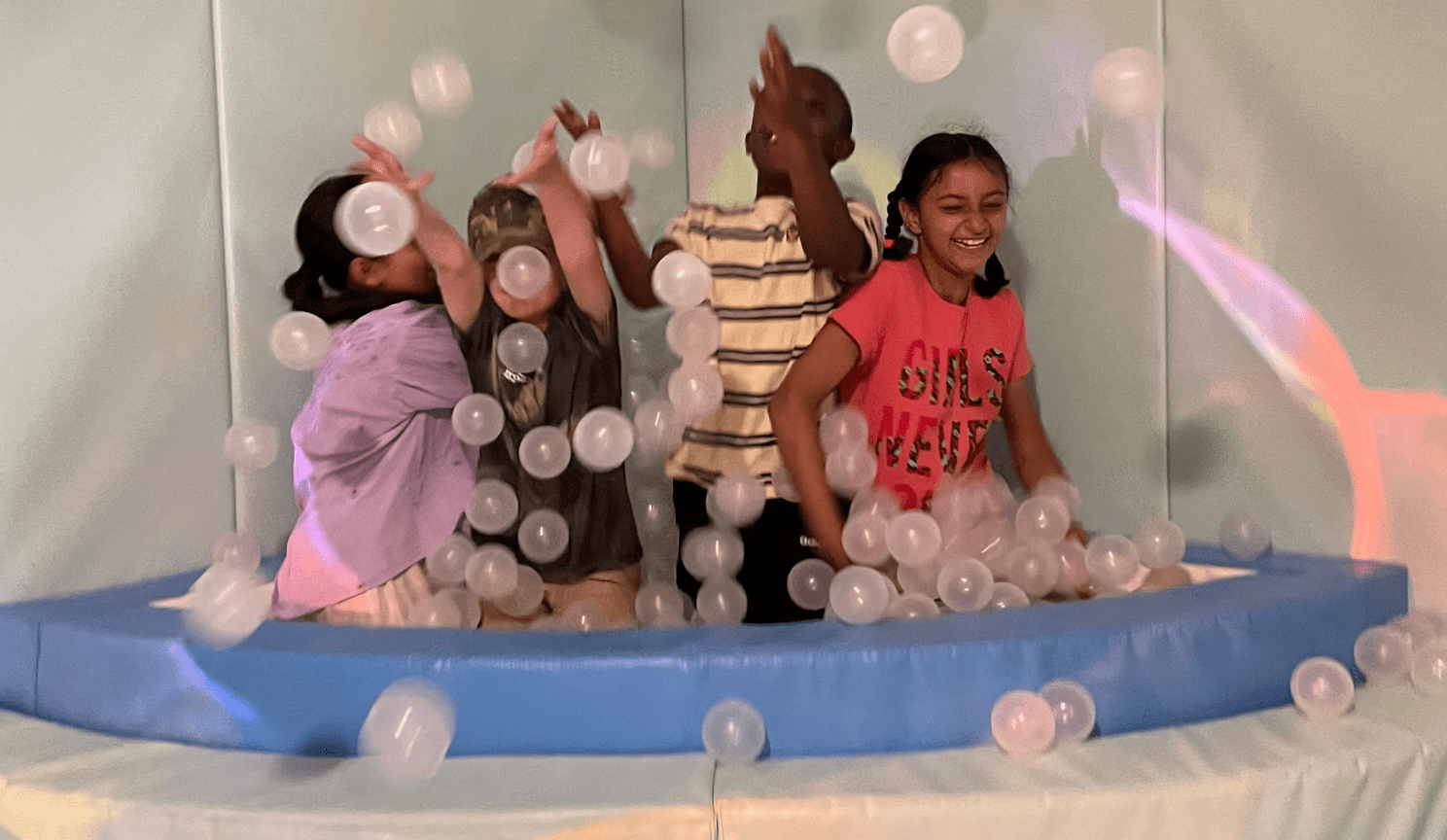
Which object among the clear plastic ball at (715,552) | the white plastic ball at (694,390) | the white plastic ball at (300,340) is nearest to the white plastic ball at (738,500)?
the clear plastic ball at (715,552)

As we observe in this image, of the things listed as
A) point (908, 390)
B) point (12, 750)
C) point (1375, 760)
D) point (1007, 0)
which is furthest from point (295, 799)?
point (1007, 0)

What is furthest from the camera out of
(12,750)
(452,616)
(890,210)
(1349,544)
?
(1349,544)

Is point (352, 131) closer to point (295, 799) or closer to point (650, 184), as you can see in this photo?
point (650, 184)

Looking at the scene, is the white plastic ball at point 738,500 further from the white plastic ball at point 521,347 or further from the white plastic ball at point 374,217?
the white plastic ball at point 374,217

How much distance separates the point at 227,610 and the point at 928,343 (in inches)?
47.9

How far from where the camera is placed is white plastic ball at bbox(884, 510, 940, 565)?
1.78 meters

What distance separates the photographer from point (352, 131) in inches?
105

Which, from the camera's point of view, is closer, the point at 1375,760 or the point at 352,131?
the point at 1375,760

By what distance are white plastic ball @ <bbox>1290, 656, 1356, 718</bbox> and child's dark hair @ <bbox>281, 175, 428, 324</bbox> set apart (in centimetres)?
168

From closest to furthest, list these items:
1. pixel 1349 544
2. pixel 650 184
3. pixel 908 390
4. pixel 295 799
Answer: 1. pixel 295 799
2. pixel 908 390
3. pixel 1349 544
4. pixel 650 184

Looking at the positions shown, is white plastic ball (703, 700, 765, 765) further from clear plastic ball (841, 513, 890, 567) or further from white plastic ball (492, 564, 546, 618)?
white plastic ball (492, 564, 546, 618)

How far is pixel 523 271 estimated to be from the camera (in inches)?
77.6

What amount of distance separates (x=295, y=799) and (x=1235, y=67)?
2231 millimetres

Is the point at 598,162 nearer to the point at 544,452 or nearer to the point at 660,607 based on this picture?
the point at 544,452
